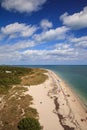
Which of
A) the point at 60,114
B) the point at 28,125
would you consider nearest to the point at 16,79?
the point at 60,114

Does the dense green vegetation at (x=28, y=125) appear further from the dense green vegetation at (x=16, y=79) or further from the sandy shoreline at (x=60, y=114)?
the dense green vegetation at (x=16, y=79)

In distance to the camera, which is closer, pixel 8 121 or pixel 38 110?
pixel 8 121

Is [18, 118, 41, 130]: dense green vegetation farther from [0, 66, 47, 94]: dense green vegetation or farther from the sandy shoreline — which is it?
[0, 66, 47, 94]: dense green vegetation

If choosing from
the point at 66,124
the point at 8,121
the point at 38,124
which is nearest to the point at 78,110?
the point at 66,124

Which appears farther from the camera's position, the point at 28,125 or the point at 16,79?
the point at 16,79

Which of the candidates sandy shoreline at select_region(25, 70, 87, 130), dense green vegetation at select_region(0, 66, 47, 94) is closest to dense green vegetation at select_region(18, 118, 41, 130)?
sandy shoreline at select_region(25, 70, 87, 130)

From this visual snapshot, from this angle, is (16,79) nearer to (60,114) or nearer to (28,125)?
(60,114)

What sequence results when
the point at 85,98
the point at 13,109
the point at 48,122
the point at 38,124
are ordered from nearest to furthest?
the point at 38,124, the point at 48,122, the point at 13,109, the point at 85,98

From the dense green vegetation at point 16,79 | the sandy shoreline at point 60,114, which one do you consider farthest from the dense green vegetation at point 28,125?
the dense green vegetation at point 16,79

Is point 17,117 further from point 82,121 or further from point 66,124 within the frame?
point 82,121

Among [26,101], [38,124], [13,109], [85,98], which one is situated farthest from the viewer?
[85,98]

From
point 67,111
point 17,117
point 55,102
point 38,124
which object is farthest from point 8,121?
point 55,102
